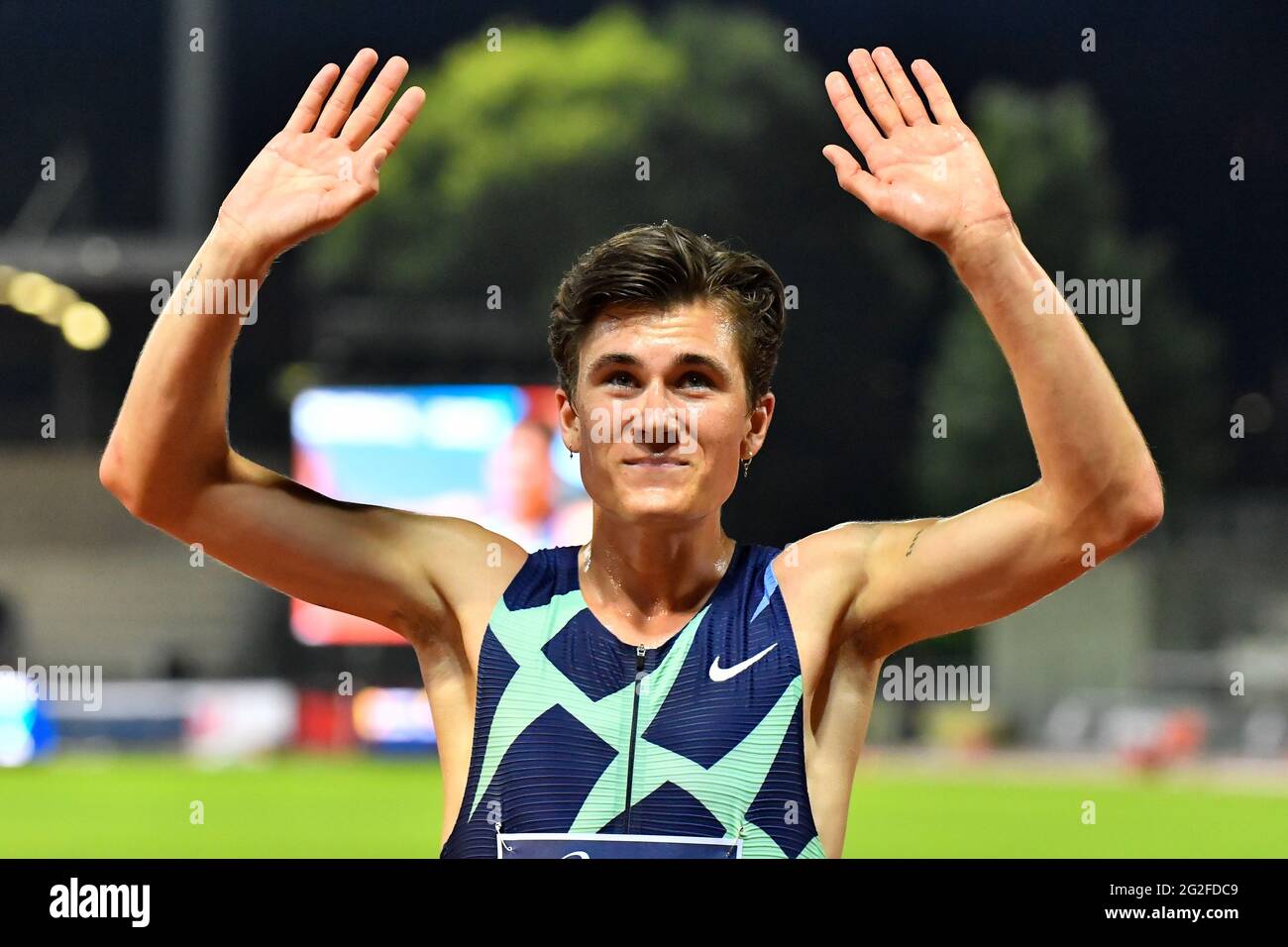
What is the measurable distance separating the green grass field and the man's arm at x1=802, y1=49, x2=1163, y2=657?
14.4 m

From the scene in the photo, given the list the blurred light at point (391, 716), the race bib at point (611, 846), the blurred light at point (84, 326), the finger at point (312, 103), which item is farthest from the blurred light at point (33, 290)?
the race bib at point (611, 846)

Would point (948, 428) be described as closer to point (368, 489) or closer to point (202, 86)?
point (368, 489)

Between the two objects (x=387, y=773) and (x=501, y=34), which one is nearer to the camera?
(x=387, y=773)

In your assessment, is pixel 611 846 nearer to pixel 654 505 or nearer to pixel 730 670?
pixel 730 670

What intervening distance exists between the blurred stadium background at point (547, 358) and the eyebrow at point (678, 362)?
67.4ft

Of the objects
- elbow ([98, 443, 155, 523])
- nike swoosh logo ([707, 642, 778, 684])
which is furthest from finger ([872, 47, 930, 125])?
elbow ([98, 443, 155, 523])

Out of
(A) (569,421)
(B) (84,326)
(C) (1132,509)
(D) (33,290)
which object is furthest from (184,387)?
(B) (84,326)

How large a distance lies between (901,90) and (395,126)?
1.02 metres

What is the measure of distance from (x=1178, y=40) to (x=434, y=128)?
1687 cm

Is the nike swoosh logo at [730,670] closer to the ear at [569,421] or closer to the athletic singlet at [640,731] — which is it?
the athletic singlet at [640,731]

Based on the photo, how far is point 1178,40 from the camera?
39250 millimetres

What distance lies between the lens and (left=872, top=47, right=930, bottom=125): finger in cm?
348

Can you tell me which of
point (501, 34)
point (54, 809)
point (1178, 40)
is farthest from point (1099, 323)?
point (54, 809)

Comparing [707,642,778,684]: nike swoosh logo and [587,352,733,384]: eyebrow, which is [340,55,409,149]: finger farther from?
[707,642,778,684]: nike swoosh logo
